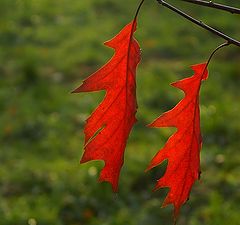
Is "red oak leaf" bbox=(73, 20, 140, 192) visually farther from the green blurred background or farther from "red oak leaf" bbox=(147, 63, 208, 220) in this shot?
the green blurred background

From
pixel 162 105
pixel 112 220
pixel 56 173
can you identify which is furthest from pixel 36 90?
pixel 112 220

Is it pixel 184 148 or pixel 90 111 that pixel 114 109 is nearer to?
pixel 184 148

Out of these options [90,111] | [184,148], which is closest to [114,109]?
[184,148]

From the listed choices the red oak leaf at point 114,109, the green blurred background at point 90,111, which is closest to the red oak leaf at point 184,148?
the red oak leaf at point 114,109

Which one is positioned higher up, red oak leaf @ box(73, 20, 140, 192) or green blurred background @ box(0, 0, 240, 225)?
red oak leaf @ box(73, 20, 140, 192)

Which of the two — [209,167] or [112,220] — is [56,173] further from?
[209,167]

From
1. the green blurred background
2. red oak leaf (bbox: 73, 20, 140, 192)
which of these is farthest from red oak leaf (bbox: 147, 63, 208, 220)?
the green blurred background
